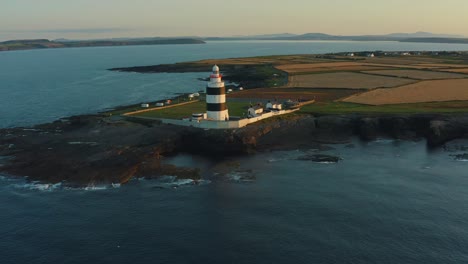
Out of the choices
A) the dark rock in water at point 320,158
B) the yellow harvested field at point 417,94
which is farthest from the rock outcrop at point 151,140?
the yellow harvested field at point 417,94

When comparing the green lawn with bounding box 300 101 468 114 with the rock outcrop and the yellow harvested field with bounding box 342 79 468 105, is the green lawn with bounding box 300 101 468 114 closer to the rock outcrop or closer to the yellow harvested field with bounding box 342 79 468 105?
the yellow harvested field with bounding box 342 79 468 105

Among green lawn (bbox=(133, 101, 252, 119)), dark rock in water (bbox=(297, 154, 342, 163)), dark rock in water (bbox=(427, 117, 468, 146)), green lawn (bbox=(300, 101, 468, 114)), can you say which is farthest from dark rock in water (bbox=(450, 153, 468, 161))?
green lawn (bbox=(133, 101, 252, 119))

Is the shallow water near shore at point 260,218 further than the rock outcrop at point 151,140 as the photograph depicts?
No

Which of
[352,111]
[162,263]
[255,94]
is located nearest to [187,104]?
[255,94]

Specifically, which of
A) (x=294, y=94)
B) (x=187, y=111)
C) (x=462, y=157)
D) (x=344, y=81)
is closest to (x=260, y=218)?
(x=462, y=157)

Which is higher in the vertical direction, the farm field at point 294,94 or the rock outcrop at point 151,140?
the farm field at point 294,94

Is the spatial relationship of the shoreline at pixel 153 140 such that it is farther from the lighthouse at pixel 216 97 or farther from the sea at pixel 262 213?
the lighthouse at pixel 216 97

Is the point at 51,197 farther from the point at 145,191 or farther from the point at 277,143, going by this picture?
the point at 277,143
